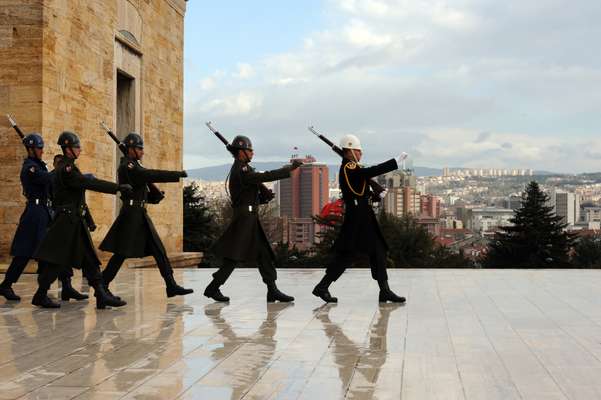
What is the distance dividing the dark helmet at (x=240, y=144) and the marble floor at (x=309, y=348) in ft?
5.61

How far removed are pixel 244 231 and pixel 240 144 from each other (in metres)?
0.94

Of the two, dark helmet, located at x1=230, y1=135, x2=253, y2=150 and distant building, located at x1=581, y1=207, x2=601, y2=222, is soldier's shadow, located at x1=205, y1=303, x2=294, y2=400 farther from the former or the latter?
distant building, located at x1=581, y1=207, x2=601, y2=222

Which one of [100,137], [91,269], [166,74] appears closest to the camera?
[91,269]

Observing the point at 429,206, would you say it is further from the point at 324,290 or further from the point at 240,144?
the point at 240,144

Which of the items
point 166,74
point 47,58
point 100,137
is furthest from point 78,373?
point 166,74

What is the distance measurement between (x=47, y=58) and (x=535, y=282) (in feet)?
27.3

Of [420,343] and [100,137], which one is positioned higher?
[100,137]

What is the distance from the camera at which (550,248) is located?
43469mm

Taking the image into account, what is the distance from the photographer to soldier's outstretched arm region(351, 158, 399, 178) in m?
8.30

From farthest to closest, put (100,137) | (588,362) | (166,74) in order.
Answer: (166,74) → (100,137) → (588,362)

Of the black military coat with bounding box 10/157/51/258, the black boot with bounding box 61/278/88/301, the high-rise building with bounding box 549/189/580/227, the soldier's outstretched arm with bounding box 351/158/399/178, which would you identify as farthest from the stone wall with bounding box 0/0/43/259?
the high-rise building with bounding box 549/189/580/227

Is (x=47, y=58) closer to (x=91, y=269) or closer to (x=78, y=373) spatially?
(x=91, y=269)

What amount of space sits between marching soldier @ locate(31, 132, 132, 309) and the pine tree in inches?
1452

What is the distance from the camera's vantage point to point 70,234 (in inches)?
339
